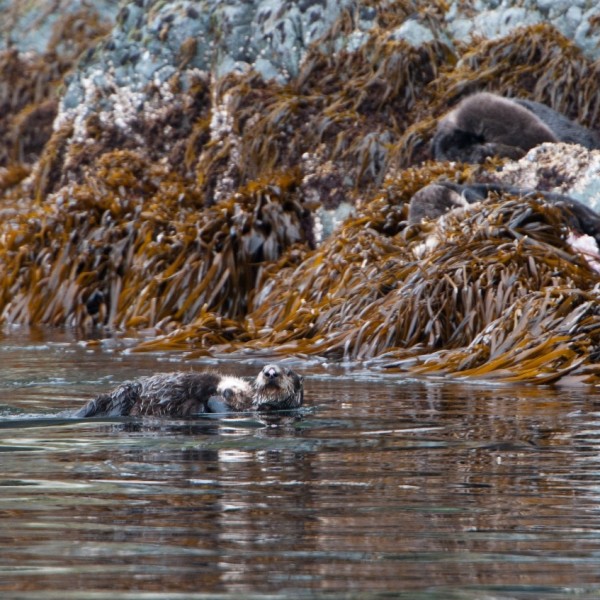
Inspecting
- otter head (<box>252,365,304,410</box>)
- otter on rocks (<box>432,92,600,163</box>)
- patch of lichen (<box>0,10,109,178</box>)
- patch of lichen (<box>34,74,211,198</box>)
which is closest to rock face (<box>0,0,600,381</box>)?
patch of lichen (<box>34,74,211,198</box>)

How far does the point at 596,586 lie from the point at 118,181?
11995mm

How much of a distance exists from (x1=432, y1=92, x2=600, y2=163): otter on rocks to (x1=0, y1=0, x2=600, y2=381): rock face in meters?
0.29

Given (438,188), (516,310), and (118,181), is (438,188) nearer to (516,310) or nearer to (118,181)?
(516,310)

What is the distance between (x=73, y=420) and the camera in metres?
5.46

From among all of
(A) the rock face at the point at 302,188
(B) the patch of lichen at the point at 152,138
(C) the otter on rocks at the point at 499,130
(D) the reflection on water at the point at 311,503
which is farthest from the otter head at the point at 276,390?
(B) the patch of lichen at the point at 152,138

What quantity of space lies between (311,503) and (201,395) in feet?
8.51

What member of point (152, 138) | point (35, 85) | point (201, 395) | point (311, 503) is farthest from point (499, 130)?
point (311, 503)

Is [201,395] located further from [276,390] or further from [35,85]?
[35,85]

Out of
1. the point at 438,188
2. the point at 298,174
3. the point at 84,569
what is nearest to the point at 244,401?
the point at 84,569

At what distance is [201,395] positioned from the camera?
5914mm

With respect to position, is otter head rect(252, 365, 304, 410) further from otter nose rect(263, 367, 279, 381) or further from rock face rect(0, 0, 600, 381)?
rock face rect(0, 0, 600, 381)

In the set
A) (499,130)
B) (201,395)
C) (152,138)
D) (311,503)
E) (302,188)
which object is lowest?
(311,503)

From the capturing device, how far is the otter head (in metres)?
5.95

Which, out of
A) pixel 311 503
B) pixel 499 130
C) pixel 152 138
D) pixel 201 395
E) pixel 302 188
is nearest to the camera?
pixel 311 503
